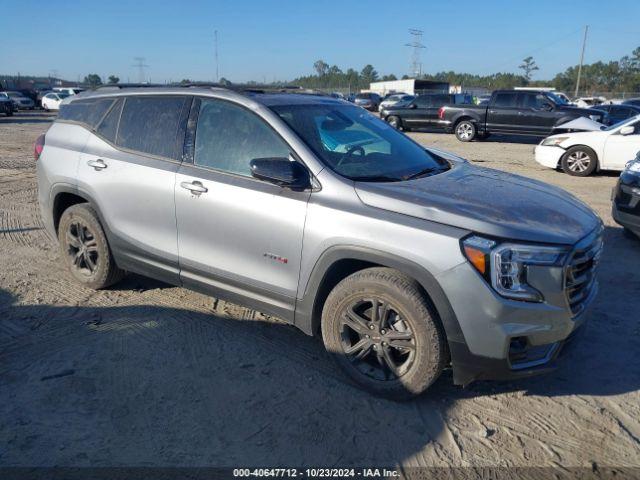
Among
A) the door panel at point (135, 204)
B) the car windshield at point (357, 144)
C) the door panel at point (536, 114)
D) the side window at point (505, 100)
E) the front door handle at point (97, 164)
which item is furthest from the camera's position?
the side window at point (505, 100)

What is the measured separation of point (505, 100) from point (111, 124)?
1653cm

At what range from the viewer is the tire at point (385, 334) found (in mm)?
2938

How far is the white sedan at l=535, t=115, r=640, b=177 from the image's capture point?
10289mm

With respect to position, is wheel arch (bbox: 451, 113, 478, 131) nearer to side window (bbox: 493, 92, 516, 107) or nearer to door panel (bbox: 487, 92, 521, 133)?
door panel (bbox: 487, 92, 521, 133)

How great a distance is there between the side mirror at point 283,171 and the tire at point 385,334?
69 cm

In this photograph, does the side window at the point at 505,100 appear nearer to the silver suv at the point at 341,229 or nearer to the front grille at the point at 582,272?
the silver suv at the point at 341,229

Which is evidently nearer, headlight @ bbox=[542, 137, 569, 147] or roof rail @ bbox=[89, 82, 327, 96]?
roof rail @ bbox=[89, 82, 327, 96]

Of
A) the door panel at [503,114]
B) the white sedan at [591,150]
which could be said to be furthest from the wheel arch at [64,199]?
the door panel at [503,114]

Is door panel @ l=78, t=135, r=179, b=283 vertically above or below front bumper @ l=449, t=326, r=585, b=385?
above

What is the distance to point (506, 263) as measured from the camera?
2719mm

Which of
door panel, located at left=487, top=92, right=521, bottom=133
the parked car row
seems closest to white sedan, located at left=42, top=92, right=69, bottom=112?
the parked car row

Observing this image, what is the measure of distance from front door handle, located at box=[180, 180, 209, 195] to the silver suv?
1 centimetres

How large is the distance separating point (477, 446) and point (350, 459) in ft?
2.37

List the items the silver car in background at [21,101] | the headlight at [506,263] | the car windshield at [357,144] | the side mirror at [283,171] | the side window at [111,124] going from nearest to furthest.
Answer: the headlight at [506,263] → the side mirror at [283,171] → the car windshield at [357,144] → the side window at [111,124] → the silver car in background at [21,101]
